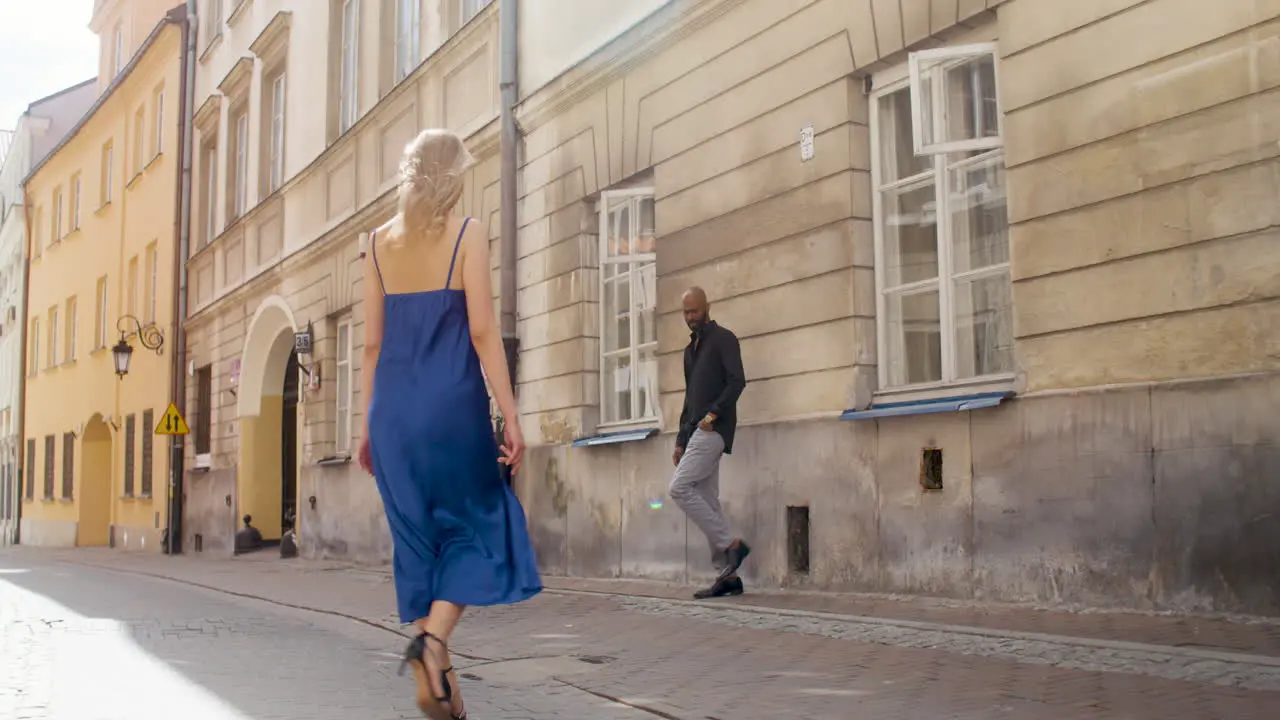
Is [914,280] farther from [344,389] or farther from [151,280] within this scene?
[151,280]

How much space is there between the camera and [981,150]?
7898 mm

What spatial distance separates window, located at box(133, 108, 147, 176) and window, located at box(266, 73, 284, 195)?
29.2ft

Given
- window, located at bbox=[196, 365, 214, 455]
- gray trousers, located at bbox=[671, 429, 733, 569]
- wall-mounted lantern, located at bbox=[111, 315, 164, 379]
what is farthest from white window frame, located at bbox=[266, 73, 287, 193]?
gray trousers, located at bbox=[671, 429, 733, 569]

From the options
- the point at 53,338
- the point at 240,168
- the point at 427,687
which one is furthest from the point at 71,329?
the point at 427,687

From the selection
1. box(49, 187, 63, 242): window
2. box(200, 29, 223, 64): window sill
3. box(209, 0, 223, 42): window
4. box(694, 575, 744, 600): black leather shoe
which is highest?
box(209, 0, 223, 42): window

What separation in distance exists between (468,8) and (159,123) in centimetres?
1558

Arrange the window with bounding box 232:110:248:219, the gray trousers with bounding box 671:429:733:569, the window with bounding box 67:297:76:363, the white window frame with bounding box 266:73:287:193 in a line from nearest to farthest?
the gray trousers with bounding box 671:429:733:569, the white window frame with bounding box 266:73:287:193, the window with bounding box 232:110:248:219, the window with bounding box 67:297:76:363

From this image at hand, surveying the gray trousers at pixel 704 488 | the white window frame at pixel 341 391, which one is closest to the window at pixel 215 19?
the white window frame at pixel 341 391

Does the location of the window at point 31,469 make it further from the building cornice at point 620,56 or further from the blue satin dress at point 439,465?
the blue satin dress at point 439,465

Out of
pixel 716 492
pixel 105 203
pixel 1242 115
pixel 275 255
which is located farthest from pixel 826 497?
pixel 105 203

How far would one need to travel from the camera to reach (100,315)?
31734mm

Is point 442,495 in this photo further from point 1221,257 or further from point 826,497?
point 826,497

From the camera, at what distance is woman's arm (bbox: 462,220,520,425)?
439cm

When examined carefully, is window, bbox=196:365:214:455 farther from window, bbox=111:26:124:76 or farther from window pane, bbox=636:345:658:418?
window pane, bbox=636:345:658:418
